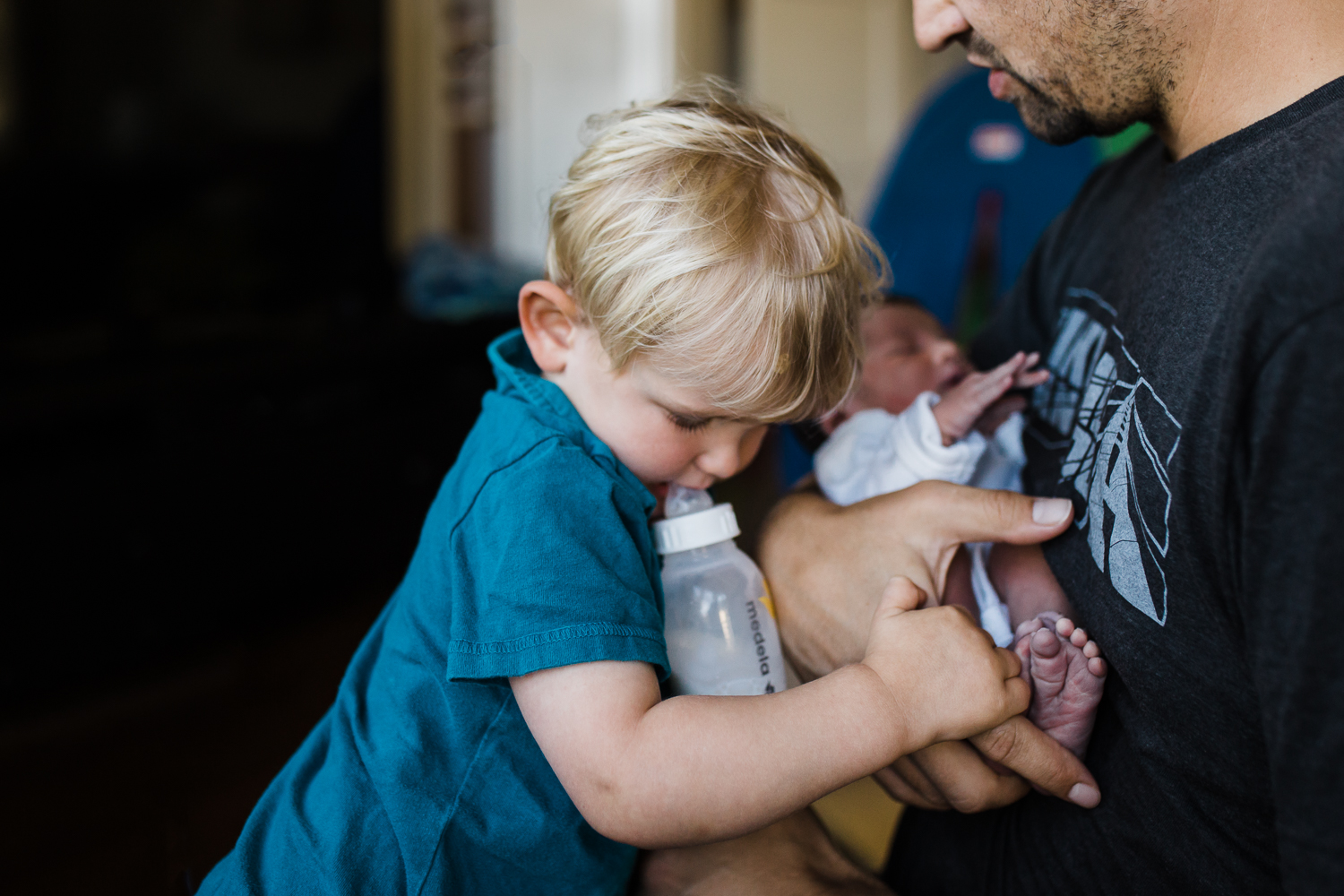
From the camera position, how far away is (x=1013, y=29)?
0.87 metres

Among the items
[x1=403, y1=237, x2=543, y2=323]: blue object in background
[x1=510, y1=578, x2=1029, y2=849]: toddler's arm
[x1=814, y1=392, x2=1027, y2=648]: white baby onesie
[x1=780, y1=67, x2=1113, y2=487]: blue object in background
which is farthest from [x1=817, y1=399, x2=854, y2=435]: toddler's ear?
[x1=403, y1=237, x2=543, y2=323]: blue object in background

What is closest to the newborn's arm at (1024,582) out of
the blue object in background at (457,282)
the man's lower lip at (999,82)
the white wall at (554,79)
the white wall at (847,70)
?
the man's lower lip at (999,82)

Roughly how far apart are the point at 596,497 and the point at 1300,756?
19.4 inches

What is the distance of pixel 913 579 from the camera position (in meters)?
0.86

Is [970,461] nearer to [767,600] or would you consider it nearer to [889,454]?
[889,454]

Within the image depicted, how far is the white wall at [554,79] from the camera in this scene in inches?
153

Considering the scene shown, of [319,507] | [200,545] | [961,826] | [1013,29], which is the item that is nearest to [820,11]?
[319,507]

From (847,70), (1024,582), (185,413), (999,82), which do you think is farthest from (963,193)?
(847,70)

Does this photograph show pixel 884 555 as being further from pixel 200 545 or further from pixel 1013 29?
pixel 200 545

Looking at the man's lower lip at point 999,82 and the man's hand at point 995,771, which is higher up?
the man's lower lip at point 999,82

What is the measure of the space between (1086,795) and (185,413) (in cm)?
230

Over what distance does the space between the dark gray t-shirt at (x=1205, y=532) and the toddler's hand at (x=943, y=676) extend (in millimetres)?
88

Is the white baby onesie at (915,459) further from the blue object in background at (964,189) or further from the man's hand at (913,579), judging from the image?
the blue object in background at (964,189)

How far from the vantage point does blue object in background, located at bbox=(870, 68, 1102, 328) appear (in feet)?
7.03
